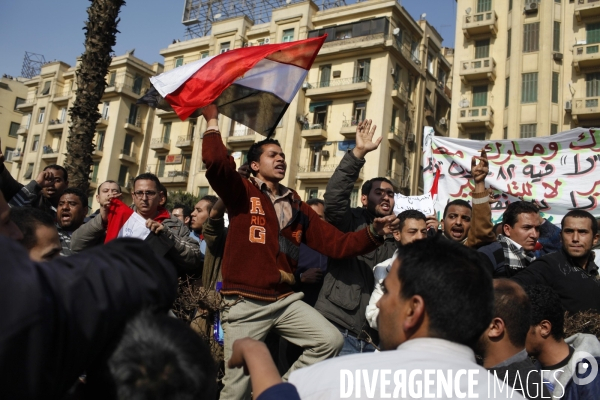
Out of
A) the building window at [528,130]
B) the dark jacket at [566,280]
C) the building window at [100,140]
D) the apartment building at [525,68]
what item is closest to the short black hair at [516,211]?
the dark jacket at [566,280]

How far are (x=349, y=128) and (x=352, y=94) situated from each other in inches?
93.5

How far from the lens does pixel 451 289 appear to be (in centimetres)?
176

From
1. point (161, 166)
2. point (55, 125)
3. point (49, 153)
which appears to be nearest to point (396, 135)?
point (161, 166)

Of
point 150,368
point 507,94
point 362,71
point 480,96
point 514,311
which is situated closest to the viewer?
point 150,368

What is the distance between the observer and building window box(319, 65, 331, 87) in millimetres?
33219

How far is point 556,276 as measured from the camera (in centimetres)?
421

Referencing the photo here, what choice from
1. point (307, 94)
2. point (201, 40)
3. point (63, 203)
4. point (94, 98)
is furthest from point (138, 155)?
point (63, 203)

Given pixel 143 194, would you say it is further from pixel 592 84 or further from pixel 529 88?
pixel 592 84

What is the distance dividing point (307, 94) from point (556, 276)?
29728 mm

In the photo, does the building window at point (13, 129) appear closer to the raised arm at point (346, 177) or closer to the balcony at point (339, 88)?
the balcony at point (339, 88)

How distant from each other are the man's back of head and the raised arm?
8.63 feet

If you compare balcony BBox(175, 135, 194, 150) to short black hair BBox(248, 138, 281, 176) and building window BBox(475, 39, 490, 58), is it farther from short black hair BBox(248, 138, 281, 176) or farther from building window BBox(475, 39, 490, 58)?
short black hair BBox(248, 138, 281, 176)

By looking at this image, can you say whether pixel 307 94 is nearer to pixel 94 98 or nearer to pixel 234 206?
pixel 94 98

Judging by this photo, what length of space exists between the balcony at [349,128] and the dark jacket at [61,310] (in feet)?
98.2
